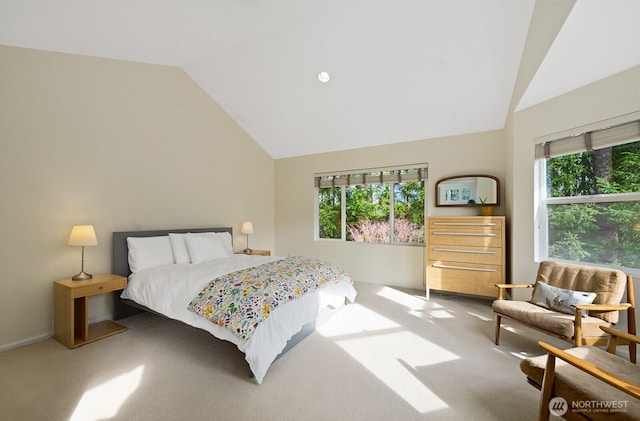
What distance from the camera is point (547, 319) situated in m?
2.19

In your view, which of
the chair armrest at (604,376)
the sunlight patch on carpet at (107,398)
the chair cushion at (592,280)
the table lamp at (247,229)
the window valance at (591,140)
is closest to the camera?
the chair armrest at (604,376)

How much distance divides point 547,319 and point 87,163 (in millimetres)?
4620

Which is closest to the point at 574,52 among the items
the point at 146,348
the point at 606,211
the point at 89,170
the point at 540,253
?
the point at 606,211

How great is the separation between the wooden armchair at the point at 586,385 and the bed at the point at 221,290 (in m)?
1.67

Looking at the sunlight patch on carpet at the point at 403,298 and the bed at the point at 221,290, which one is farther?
the sunlight patch on carpet at the point at 403,298

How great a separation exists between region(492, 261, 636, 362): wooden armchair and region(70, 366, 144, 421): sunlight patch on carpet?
3.00 m

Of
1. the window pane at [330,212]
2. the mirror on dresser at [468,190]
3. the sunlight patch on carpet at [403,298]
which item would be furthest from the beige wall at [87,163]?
the mirror on dresser at [468,190]

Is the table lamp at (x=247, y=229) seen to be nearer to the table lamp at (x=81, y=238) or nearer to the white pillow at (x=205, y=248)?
the white pillow at (x=205, y=248)

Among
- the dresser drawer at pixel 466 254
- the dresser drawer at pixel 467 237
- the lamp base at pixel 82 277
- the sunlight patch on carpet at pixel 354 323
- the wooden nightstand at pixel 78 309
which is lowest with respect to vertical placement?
the sunlight patch on carpet at pixel 354 323

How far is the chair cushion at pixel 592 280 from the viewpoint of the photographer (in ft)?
7.22

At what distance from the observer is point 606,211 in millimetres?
2613

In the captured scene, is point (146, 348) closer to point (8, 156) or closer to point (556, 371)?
point (8, 156)

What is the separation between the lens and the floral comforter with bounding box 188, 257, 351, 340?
6.86ft

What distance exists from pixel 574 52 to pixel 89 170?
465cm
